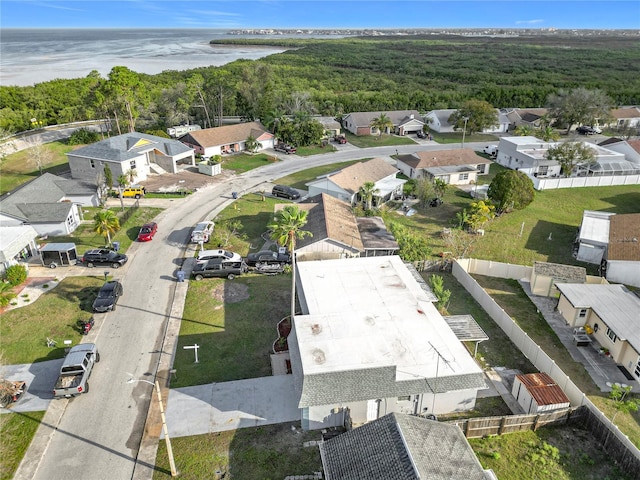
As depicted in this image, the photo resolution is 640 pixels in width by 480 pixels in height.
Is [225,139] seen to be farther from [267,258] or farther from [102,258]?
[267,258]

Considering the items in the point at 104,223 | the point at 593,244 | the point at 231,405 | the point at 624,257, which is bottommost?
the point at 231,405

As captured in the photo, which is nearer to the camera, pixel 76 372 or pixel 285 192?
pixel 76 372

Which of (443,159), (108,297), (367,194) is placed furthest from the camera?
(443,159)

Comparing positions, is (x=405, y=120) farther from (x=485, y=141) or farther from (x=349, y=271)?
(x=349, y=271)

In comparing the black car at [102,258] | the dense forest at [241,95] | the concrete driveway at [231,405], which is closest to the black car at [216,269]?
the black car at [102,258]

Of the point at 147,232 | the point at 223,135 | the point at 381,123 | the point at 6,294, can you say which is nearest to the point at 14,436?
the point at 6,294

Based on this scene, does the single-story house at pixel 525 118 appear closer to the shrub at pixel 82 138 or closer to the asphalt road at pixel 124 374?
the asphalt road at pixel 124 374

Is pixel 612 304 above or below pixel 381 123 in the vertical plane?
below
